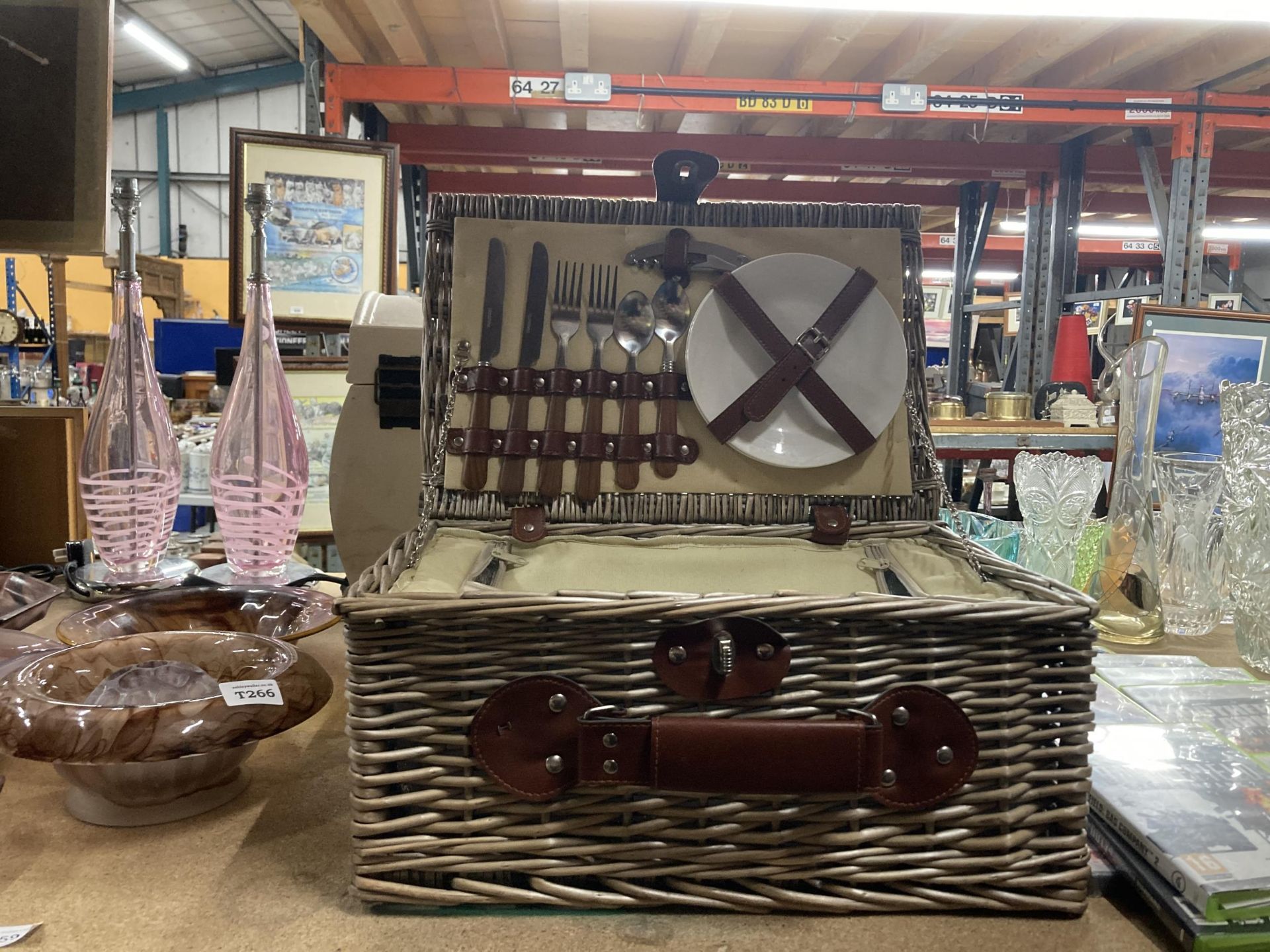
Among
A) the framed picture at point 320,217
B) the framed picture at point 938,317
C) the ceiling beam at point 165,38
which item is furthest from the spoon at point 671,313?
the ceiling beam at point 165,38

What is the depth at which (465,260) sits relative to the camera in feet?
2.92

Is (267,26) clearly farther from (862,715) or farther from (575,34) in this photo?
(862,715)

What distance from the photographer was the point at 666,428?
34.7 inches

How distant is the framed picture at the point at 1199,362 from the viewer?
1.41m

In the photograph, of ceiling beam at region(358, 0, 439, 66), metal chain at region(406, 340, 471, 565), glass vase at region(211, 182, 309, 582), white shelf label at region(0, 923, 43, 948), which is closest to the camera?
white shelf label at region(0, 923, 43, 948)

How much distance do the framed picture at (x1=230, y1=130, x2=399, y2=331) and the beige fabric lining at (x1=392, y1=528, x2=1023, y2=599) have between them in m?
0.96

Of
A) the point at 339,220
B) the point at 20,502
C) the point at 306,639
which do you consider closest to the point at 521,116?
the point at 339,220

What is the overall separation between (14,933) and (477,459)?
20.7 inches

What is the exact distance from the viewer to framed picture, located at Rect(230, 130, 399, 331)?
1.59 meters

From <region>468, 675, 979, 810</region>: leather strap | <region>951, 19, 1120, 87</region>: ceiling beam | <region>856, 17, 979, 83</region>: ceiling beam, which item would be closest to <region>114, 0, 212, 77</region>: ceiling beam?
<region>856, 17, 979, 83</region>: ceiling beam

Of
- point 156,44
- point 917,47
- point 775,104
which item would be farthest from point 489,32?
point 156,44

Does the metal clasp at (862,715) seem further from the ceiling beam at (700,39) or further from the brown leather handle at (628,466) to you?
the ceiling beam at (700,39)

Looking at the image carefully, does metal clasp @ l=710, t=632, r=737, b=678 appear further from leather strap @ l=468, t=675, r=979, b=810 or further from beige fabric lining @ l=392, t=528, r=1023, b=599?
beige fabric lining @ l=392, t=528, r=1023, b=599

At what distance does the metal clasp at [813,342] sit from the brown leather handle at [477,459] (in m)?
0.35
